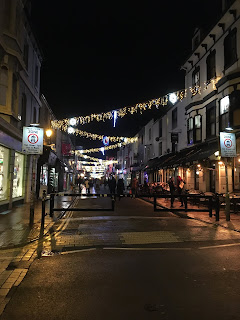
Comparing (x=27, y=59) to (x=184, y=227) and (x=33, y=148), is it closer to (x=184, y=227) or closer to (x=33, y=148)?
(x=33, y=148)

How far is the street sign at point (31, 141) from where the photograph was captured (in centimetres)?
1027

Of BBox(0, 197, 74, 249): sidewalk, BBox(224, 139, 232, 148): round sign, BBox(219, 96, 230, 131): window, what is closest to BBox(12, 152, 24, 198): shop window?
BBox(0, 197, 74, 249): sidewalk

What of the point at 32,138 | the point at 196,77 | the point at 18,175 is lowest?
the point at 18,175

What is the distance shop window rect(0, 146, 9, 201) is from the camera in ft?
45.0

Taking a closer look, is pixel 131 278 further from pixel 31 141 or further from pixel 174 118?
pixel 174 118

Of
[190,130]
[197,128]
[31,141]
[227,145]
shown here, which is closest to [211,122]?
[197,128]

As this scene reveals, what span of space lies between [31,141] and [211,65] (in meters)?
13.5

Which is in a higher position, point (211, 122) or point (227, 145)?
point (211, 122)

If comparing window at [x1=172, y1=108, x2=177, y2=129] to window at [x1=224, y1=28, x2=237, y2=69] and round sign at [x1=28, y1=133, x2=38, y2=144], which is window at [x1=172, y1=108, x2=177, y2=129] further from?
round sign at [x1=28, y1=133, x2=38, y2=144]

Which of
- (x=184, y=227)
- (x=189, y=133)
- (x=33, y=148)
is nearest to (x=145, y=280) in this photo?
(x=184, y=227)

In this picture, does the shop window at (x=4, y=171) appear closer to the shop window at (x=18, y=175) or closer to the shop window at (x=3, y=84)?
the shop window at (x=18, y=175)

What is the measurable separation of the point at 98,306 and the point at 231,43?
16.3 m

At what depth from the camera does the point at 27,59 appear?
57.7 feet

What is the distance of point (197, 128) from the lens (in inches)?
822
